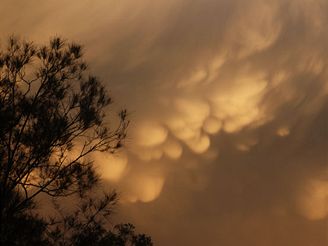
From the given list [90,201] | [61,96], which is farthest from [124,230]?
[61,96]

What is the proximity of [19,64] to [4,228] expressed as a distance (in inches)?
136

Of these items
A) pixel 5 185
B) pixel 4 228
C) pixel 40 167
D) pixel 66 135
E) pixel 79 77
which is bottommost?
pixel 4 228

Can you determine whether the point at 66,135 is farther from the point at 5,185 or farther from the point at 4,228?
the point at 4,228

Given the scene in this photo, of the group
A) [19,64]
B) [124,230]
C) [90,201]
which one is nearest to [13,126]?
[19,64]

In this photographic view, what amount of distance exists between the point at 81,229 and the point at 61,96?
9.33 ft

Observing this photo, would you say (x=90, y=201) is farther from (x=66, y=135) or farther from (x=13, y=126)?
(x=13, y=126)

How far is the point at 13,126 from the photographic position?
1003 centimetres

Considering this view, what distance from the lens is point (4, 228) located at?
9352 millimetres

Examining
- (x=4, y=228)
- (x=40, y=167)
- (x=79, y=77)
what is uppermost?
(x=79, y=77)

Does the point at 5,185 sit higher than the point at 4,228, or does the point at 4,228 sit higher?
the point at 5,185

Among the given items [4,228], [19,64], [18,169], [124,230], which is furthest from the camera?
A: [124,230]

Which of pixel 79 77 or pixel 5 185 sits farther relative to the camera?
pixel 79 77

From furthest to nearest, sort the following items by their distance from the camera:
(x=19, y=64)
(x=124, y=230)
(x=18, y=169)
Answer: (x=124, y=230) → (x=19, y=64) → (x=18, y=169)

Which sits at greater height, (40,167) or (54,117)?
(54,117)
